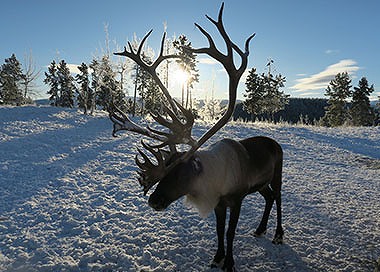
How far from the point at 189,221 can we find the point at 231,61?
324cm

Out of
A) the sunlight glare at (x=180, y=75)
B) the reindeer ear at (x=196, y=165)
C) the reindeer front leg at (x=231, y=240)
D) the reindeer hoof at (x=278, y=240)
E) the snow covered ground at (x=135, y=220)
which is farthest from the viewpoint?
the sunlight glare at (x=180, y=75)

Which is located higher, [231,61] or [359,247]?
[231,61]

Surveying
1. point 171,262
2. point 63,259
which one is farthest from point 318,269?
point 63,259

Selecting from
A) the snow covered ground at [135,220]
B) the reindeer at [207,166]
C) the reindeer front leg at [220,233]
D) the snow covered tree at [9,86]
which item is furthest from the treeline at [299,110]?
the reindeer front leg at [220,233]

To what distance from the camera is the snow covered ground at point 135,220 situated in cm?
420

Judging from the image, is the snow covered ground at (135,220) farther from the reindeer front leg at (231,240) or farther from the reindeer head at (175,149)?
the reindeer head at (175,149)

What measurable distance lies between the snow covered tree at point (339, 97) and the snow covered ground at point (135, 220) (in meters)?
36.4

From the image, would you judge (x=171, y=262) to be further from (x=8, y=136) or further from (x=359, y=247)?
(x=8, y=136)

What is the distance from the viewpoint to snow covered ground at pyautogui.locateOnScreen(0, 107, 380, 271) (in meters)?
4.20

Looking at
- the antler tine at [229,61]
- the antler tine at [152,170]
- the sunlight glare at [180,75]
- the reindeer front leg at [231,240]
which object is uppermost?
the sunlight glare at [180,75]

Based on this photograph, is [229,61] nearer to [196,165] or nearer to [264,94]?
[196,165]

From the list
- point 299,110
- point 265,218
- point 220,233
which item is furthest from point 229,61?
point 299,110

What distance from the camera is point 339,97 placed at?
44.1 metres

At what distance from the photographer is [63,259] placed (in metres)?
4.18
